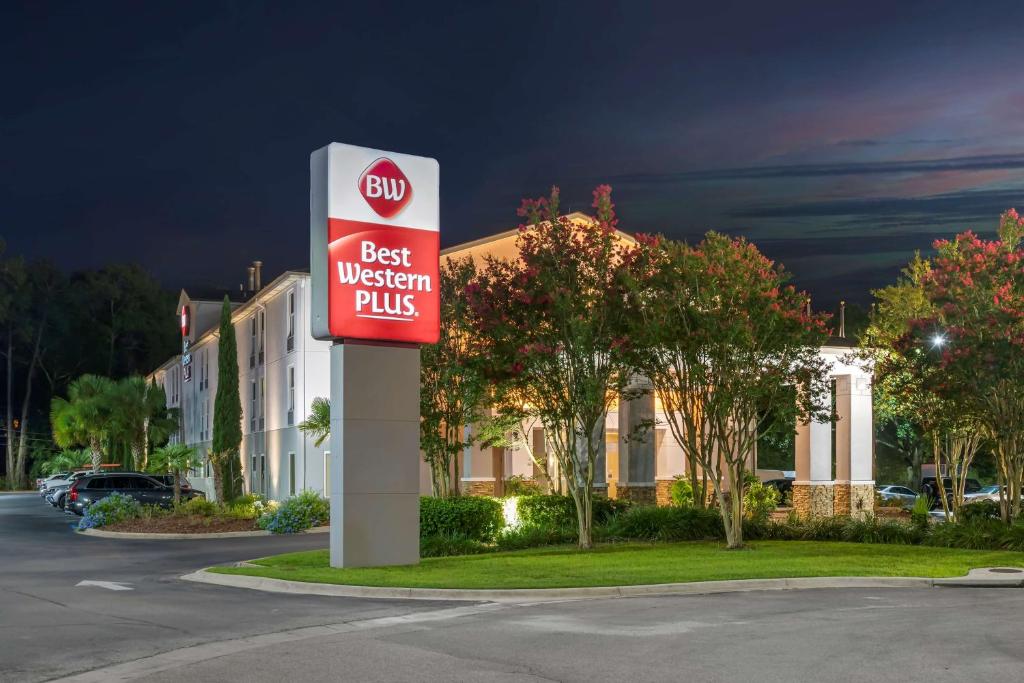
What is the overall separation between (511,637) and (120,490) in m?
31.8

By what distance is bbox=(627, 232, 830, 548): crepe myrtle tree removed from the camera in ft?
76.3

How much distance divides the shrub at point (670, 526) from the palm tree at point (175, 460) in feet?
56.5

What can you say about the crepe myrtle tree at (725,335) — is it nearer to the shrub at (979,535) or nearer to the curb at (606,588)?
the shrub at (979,535)

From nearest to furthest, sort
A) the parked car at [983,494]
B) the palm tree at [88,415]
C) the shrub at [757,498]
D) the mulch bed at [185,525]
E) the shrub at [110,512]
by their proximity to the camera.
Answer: the shrub at [757,498] → the mulch bed at [185,525] → the shrub at [110,512] → the parked car at [983,494] → the palm tree at [88,415]

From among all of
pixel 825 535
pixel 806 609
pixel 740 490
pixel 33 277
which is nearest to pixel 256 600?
pixel 806 609

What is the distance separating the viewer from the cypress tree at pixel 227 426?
4678 cm

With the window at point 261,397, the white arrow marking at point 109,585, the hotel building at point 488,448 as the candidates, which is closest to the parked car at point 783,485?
the hotel building at point 488,448

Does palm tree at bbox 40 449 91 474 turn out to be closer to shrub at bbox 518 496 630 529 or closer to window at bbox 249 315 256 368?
window at bbox 249 315 256 368

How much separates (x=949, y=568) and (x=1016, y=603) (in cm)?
412

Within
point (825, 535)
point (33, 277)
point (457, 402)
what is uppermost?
point (33, 277)

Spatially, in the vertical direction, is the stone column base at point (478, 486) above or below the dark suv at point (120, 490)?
above

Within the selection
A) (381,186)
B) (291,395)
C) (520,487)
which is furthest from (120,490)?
(381,186)

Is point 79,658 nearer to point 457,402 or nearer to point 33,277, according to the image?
point 457,402

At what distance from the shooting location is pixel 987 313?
78.8ft
